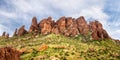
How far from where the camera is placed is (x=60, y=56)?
16838 cm

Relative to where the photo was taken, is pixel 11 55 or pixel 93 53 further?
pixel 93 53

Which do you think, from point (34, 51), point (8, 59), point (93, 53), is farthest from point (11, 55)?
point (93, 53)

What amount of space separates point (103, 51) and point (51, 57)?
5115 centimetres

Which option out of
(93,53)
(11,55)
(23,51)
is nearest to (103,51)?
(93,53)

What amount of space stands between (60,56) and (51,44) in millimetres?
24396

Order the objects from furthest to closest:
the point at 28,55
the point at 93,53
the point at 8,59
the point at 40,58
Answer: the point at 93,53, the point at 28,55, the point at 40,58, the point at 8,59

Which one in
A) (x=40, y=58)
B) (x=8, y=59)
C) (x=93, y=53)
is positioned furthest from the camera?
(x=93, y=53)

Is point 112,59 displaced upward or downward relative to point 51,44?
downward

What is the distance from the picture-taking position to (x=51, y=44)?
19075 centimetres

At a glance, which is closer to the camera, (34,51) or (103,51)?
(34,51)

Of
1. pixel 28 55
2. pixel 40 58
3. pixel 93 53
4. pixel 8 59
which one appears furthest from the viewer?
pixel 93 53

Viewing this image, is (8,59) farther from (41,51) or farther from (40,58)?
(41,51)

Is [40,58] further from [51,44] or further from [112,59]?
[112,59]

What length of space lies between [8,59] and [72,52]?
56.1m
